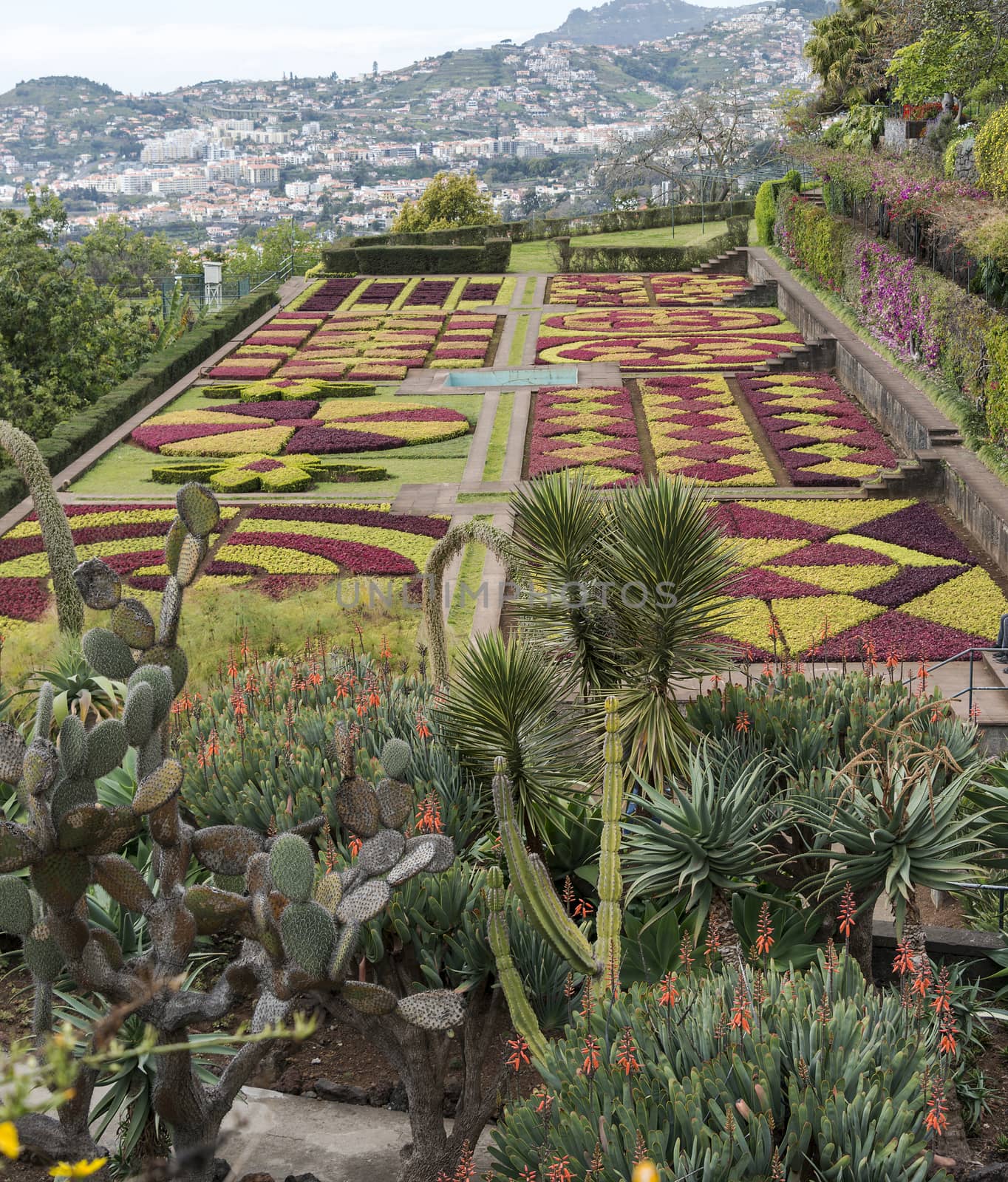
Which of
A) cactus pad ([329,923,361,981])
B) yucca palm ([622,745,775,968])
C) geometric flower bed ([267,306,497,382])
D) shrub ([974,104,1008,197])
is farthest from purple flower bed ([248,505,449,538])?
cactus pad ([329,923,361,981])

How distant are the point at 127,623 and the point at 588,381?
20.5 m

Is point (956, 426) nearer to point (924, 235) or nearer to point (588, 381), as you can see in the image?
point (924, 235)

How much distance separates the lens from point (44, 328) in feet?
83.5

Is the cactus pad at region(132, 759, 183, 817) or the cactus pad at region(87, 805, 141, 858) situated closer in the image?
the cactus pad at region(87, 805, 141, 858)

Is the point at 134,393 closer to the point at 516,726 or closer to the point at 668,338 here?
the point at 668,338

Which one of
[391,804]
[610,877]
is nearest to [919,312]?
[610,877]

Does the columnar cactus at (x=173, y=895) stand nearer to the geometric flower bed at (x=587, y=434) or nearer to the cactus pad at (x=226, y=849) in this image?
the cactus pad at (x=226, y=849)

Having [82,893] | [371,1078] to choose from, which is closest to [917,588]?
[371,1078]

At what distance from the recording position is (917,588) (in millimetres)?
13727

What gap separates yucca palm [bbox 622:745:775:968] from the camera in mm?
6258

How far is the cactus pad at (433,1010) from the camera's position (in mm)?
4801

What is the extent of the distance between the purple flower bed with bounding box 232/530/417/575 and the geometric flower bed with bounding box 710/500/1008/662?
3.89 meters

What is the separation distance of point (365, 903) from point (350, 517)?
12.7m

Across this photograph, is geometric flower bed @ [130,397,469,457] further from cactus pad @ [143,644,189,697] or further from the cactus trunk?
the cactus trunk
